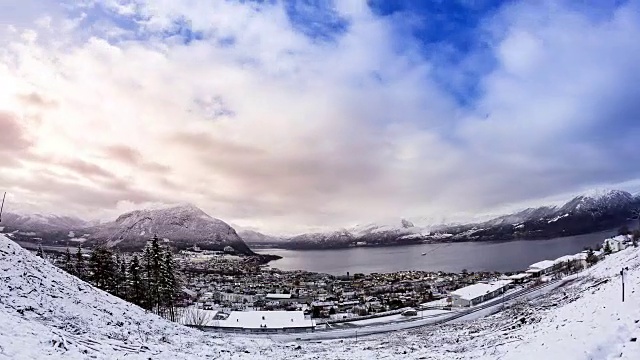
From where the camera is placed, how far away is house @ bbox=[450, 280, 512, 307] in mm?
74075

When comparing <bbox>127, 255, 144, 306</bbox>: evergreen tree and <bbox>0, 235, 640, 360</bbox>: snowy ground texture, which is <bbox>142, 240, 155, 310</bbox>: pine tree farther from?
<bbox>0, 235, 640, 360</bbox>: snowy ground texture

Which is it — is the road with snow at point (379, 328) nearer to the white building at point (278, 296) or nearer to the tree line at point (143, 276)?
the tree line at point (143, 276)

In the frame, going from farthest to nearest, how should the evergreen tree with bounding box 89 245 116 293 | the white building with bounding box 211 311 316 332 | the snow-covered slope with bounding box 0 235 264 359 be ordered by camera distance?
the white building with bounding box 211 311 316 332 → the evergreen tree with bounding box 89 245 116 293 → the snow-covered slope with bounding box 0 235 264 359

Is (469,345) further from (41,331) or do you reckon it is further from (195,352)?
(41,331)

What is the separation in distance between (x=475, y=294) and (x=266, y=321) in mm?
43653

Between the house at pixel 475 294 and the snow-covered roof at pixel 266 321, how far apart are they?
3210 cm

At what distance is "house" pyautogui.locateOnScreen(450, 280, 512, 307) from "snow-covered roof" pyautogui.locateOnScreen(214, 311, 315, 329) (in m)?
32.1

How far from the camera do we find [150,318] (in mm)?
→ 24656

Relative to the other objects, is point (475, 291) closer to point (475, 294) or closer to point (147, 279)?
point (475, 294)

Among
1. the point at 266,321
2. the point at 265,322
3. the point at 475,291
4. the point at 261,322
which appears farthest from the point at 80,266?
the point at 475,291

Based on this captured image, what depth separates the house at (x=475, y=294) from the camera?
74075mm

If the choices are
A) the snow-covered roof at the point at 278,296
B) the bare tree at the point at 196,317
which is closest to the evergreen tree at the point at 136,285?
the bare tree at the point at 196,317

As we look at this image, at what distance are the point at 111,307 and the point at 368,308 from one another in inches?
2677

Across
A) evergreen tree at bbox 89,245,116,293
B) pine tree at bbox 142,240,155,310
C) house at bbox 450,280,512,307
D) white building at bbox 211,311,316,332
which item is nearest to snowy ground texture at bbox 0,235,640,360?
evergreen tree at bbox 89,245,116,293
